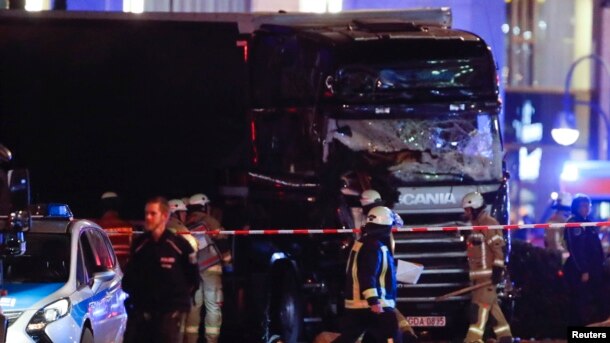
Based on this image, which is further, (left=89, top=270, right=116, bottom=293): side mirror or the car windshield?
(left=89, top=270, right=116, bottom=293): side mirror

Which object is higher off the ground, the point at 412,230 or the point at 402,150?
the point at 402,150

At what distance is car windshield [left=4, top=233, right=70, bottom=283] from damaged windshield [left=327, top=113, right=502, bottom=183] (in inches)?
162

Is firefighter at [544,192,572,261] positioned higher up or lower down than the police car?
lower down

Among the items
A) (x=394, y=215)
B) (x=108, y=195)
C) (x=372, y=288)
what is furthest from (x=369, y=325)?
(x=108, y=195)

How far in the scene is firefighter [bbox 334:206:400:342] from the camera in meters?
11.3

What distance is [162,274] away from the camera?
1099 centimetres

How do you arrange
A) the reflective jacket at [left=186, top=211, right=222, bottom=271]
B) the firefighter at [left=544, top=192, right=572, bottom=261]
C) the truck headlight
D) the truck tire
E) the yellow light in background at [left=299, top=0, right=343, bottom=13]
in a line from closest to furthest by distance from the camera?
the truck headlight
the truck tire
the reflective jacket at [left=186, top=211, right=222, bottom=271]
the firefighter at [left=544, top=192, right=572, bottom=261]
the yellow light in background at [left=299, top=0, right=343, bottom=13]

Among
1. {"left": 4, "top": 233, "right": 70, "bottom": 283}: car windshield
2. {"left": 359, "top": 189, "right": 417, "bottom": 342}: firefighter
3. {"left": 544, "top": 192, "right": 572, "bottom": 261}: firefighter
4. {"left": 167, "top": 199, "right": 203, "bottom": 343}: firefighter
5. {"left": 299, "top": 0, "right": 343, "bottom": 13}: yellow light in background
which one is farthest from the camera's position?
{"left": 299, "top": 0, "right": 343, "bottom": 13}: yellow light in background

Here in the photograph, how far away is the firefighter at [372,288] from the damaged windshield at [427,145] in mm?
2957

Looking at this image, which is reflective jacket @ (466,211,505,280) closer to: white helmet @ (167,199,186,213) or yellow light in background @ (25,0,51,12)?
white helmet @ (167,199,186,213)

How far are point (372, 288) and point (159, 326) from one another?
69.6 inches

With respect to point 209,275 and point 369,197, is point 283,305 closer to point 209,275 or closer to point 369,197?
point 209,275

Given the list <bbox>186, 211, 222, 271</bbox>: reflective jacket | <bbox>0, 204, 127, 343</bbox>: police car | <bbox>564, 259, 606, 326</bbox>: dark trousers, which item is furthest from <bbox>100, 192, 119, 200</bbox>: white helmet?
<bbox>564, 259, 606, 326</bbox>: dark trousers

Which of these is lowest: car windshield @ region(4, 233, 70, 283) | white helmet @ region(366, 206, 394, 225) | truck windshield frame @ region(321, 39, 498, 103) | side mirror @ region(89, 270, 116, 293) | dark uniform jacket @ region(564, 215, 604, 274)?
dark uniform jacket @ region(564, 215, 604, 274)
